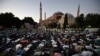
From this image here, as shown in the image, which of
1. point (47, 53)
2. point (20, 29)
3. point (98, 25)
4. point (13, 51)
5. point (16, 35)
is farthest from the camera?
point (20, 29)

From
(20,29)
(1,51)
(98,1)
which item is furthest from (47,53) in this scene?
(20,29)

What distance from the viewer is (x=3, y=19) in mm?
6898

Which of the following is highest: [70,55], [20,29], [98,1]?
[98,1]

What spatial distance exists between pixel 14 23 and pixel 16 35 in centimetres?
56

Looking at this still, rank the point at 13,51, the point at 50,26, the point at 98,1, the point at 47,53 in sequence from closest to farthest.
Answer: the point at 47,53 → the point at 13,51 → the point at 98,1 → the point at 50,26

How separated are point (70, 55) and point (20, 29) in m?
3.46

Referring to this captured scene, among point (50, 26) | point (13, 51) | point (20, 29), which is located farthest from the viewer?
point (50, 26)

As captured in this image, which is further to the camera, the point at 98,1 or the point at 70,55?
the point at 98,1

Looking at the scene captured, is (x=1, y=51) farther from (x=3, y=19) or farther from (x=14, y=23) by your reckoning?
(x=14, y=23)

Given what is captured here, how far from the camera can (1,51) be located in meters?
5.47

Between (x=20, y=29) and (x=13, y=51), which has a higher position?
(x=20, y=29)

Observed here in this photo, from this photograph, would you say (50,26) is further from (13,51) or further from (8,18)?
(13,51)

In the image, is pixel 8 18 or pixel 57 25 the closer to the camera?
pixel 8 18

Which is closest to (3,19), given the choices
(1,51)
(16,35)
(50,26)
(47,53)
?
(16,35)
